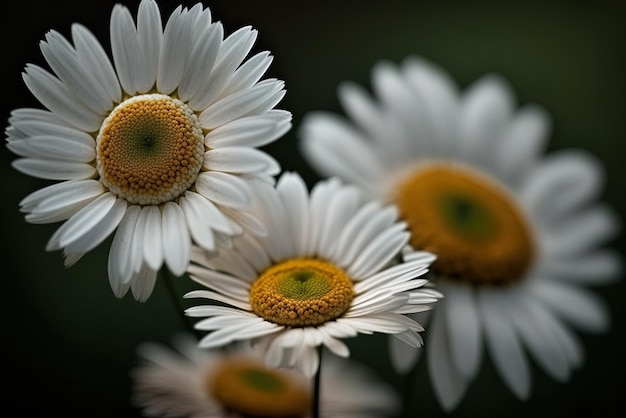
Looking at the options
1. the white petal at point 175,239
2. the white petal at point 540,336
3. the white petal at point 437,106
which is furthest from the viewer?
the white petal at point 437,106

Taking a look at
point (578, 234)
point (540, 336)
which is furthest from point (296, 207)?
point (578, 234)

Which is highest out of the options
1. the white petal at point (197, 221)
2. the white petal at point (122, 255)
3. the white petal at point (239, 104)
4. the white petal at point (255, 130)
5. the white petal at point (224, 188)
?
the white petal at point (239, 104)

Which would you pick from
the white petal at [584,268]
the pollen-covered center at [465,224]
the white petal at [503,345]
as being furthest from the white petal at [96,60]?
the white petal at [584,268]

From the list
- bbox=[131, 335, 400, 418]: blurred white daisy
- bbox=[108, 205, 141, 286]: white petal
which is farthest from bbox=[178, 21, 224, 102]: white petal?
bbox=[131, 335, 400, 418]: blurred white daisy

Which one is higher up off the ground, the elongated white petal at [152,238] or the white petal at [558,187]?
the white petal at [558,187]

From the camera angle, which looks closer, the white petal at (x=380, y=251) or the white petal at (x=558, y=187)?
the white petal at (x=380, y=251)

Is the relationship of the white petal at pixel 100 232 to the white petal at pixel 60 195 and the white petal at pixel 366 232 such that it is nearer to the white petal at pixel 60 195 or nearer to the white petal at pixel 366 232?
the white petal at pixel 60 195
